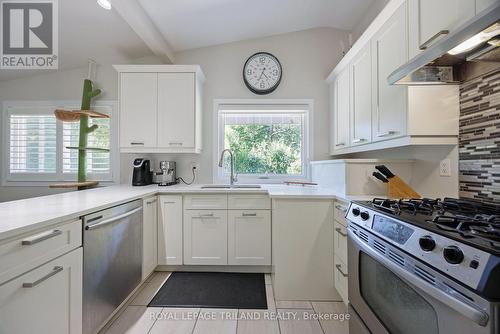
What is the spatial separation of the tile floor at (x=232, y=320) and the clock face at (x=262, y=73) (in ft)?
7.49

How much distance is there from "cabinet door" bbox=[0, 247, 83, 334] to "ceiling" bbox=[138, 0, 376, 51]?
218cm

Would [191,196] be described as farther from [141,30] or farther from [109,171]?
[141,30]

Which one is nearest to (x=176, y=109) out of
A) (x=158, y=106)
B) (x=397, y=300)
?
(x=158, y=106)

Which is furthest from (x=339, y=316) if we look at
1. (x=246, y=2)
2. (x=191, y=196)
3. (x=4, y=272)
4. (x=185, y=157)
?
(x=246, y=2)

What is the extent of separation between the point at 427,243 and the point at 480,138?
0.94 meters

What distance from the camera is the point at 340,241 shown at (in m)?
1.82

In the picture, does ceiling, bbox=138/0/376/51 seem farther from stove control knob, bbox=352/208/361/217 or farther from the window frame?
stove control knob, bbox=352/208/361/217

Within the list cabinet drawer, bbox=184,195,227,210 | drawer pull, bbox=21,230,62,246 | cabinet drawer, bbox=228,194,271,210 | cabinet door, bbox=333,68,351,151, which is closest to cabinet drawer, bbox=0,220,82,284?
drawer pull, bbox=21,230,62,246

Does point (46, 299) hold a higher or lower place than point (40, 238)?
lower

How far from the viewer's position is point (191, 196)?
2.45 m

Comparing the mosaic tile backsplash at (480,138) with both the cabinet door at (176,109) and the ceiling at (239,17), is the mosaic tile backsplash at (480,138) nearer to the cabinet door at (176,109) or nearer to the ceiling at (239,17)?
the ceiling at (239,17)

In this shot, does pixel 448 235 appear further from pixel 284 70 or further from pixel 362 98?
pixel 284 70

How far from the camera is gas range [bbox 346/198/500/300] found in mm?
612

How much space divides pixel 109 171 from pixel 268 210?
2066 mm
